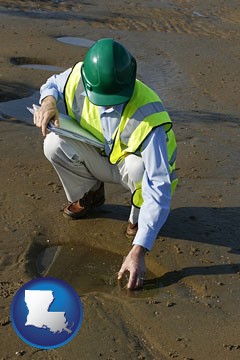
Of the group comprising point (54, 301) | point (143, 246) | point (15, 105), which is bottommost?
point (15, 105)

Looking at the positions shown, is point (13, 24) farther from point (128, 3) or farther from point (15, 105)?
point (15, 105)

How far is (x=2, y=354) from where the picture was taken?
11.3ft

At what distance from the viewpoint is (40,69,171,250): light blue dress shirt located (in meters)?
3.86

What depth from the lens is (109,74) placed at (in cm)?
387

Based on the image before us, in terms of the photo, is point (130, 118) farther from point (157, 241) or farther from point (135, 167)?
point (157, 241)

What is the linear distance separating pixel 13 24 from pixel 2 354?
24.0 feet

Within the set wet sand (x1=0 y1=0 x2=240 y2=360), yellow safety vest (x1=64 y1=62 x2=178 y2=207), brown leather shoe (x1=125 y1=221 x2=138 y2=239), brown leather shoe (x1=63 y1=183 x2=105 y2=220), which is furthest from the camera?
brown leather shoe (x1=63 y1=183 x2=105 y2=220)

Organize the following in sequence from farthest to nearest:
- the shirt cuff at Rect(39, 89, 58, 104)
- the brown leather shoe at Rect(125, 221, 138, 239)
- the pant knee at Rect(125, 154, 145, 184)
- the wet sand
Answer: the brown leather shoe at Rect(125, 221, 138, 239)
the shirt cuff at Rect(39, 89, 58, 104)
the pant knee at Rect(125, 154, 145, 184)
the wet sand

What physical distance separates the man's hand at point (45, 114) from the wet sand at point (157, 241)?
2.47ft

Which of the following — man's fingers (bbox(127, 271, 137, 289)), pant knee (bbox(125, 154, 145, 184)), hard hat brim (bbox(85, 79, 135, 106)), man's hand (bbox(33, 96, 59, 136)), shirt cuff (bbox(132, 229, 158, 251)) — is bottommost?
man's fingers (bbox(127, 271, 137, 289))

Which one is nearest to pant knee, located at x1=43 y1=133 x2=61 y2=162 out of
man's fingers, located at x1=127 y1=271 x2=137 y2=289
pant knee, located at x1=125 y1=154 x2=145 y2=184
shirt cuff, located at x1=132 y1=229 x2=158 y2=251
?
pant knee, located at x1=125 y1=154 x2=145 y2=184

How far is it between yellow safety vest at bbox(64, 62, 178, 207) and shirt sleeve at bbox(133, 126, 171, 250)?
69 millimetres

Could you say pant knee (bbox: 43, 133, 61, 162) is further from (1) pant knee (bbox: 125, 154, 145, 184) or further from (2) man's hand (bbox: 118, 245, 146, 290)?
(2) man's hand (bbox: 118, 245, 146, 290)

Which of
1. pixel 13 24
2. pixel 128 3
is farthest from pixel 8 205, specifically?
pixel 128 3
